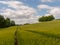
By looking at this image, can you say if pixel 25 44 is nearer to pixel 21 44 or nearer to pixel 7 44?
pixel 21 44

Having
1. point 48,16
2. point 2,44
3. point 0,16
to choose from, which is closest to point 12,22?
point 0,16

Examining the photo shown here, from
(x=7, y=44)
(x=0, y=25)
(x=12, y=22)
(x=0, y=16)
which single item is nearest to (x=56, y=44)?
(x=7, y=44)

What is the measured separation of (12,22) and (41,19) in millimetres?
39219

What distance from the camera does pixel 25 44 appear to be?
115ft

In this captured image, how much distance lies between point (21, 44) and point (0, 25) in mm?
102572

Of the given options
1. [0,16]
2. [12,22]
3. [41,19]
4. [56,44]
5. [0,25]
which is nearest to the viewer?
[56,44]

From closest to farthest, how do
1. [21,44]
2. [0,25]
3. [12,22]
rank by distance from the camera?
[21,44] < [0,25] < [12,22]

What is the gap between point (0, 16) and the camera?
149m

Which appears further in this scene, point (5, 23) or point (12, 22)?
point (12, 22)

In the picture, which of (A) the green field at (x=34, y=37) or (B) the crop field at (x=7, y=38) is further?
(B) the crop field at (x=7, y=38)

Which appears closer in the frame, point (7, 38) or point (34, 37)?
point (34, 37)

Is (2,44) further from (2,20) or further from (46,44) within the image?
(2,20)

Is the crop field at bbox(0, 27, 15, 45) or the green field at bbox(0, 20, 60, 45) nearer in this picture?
the green field at bbox(0, 20, 60, 45)

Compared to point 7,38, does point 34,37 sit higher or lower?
higher
